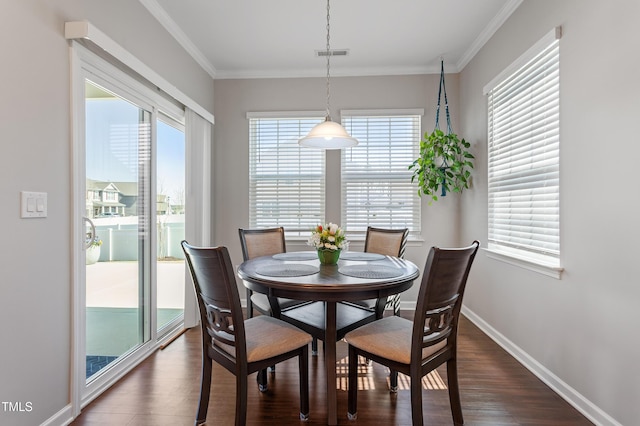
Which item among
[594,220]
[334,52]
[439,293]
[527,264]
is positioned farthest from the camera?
[334,52]

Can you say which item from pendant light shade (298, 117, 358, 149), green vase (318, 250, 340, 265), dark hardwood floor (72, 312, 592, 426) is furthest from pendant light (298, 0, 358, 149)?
dark hardwood floor (72, 312, 592, 426)

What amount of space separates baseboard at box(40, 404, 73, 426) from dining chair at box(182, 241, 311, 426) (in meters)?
0.74

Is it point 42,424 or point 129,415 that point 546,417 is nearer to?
point 129,415

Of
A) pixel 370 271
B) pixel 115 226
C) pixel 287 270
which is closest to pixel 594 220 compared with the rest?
pixel 370 271

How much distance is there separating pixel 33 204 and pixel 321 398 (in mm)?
1915

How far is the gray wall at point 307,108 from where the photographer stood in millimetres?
3848

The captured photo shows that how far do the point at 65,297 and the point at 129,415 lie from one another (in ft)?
2.54

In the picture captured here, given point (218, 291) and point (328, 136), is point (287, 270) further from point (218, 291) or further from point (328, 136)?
point (328, 136)

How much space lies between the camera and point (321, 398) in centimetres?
205

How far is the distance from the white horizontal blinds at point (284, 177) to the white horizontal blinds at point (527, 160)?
1.86 metres

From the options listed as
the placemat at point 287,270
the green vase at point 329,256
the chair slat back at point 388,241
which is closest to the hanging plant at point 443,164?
the chair slat back at point 388,241

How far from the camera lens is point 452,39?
3236 mm

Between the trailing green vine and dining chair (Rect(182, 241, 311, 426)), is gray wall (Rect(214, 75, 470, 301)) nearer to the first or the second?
the trailing green vine

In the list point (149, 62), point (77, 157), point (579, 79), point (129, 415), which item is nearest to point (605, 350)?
point (579, 79)
